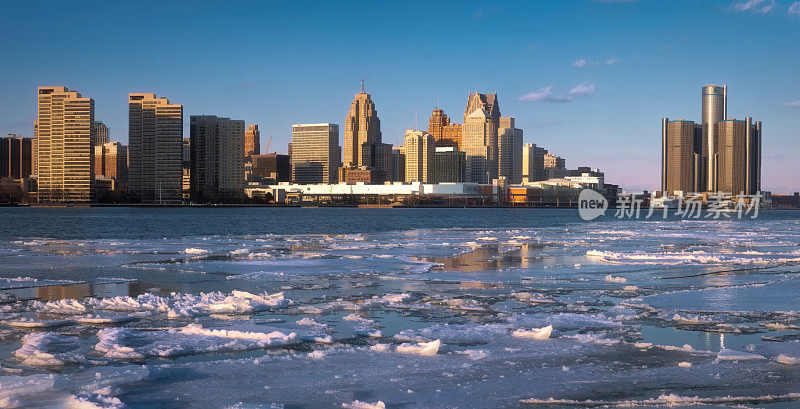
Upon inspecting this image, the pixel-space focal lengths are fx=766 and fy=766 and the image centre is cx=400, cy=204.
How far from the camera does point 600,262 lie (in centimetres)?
2498

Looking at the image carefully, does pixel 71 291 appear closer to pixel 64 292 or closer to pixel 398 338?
pixel 64 292

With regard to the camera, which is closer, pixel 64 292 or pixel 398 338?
pixel 398 338

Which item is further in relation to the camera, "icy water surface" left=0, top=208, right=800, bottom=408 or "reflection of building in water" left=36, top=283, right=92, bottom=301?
"reflection of building in water" left=36, top=283, right=92, bottom=301

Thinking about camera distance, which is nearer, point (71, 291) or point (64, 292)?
point (64, 292)

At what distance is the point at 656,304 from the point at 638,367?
18.7ft

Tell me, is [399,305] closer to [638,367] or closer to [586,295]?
[586,295]

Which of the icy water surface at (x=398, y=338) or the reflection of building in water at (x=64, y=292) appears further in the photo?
the reflection of building in water at (x=64, y=292)

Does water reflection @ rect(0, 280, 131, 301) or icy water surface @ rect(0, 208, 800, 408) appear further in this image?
water reflection @ rect(0, 280, 131, 301)

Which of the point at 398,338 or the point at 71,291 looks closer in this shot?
the point at 398,338

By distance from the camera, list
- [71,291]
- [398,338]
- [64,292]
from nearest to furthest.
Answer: [398,338] → [64,292] → [71,291]

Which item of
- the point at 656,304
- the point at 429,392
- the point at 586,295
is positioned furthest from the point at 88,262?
the point at 429,392

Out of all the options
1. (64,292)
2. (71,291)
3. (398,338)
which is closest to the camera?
(398,338)

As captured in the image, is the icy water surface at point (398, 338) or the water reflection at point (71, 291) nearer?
the icy water surface at point (398, 338)

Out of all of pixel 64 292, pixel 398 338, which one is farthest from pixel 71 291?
pixel 398 338
